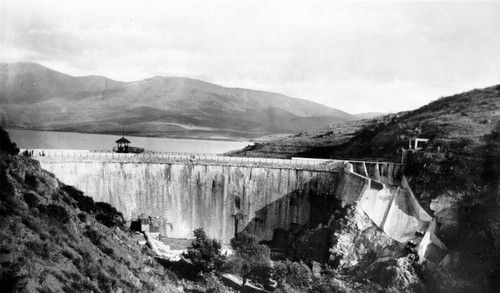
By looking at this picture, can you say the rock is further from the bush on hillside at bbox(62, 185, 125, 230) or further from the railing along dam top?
the bush on hillside at bbox(62, 185, 125, 230)

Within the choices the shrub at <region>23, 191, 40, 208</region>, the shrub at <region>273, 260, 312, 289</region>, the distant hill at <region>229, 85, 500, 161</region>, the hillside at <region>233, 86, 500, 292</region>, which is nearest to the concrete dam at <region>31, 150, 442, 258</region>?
the hillside at <region>233, 86, 500, 292</region>

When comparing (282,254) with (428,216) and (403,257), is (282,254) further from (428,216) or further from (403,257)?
(428,216)

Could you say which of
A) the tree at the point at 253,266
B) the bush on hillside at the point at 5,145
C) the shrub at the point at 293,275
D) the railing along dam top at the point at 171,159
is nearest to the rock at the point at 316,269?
the shrub at the point at 293,275

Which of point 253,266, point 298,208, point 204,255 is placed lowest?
point 253,266

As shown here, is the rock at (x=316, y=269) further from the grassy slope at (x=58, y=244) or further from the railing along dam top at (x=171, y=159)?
the grassy slope at (x=58, y=244)

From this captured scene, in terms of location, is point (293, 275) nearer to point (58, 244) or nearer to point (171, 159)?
point (171, 159)

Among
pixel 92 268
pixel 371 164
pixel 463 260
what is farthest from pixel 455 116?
pixel 92 268

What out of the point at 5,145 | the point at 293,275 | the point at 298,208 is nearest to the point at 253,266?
the point at 293,275
